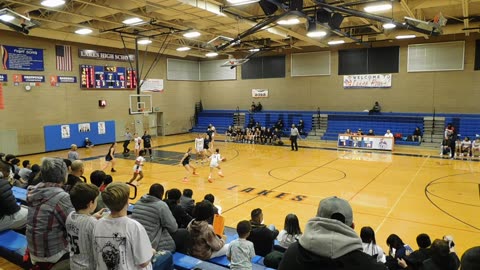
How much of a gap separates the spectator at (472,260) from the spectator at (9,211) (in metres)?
5.45

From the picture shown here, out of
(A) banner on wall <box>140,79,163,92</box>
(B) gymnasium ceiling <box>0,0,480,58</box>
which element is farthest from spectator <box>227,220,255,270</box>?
(A) banner on wall <box>140,79,163,92</box>

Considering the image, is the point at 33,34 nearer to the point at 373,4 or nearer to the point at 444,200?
the point at 373,4

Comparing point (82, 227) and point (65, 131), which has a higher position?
point (82, 227)

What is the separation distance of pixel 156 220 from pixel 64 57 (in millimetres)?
19294

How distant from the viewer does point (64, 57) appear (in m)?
20.6

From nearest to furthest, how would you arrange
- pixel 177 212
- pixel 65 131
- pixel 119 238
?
1. pixel 119 238
2. pixel 177 212
3. pixel 65 131

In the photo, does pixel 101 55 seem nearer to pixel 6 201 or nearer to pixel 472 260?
pixel 6 201

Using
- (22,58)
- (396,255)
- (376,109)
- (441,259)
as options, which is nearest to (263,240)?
(396,255)

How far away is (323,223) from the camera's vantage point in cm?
170

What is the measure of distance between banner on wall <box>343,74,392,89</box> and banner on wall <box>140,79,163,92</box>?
13319 mm

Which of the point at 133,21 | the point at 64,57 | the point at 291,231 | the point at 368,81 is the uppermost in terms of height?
the point at 133,21

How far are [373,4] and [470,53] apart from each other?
41.5ft

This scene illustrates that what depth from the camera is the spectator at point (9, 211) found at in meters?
5.12

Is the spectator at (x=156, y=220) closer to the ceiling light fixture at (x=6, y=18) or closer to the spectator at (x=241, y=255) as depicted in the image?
the spectator at (x=241, y=255)
